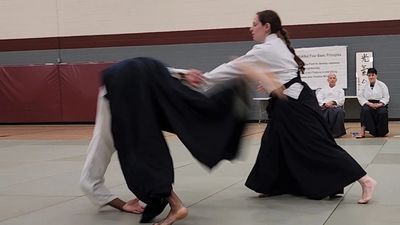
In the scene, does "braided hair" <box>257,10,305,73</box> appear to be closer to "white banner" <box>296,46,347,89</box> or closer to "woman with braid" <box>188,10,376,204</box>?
"woman with braid" <box>188,10,376,204</box>

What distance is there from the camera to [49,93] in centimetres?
1839

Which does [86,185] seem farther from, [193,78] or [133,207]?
[193,78]

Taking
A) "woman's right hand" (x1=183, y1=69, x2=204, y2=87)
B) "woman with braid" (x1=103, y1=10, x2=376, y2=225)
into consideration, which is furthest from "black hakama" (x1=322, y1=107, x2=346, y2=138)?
"woman's right hand" (x1=183, y1=69, x2=204, y2=87)

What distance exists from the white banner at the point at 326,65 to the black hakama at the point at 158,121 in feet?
38.1

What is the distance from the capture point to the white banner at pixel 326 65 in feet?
51.9

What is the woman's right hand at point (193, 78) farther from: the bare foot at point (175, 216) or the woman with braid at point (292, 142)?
the bare foot at point (175, 216)

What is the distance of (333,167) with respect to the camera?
204 inches

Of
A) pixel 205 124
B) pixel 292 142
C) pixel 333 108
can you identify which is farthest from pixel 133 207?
pixel 333 108

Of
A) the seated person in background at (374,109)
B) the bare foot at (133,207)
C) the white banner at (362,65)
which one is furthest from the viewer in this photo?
the white banner at (362,65)

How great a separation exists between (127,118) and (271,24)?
73.5 inches

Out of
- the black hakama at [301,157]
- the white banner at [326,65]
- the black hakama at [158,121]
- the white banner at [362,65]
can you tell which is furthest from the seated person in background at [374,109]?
the black hakama at [158,121]

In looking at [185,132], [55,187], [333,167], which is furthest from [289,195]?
[55,187]

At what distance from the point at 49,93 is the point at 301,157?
14.4m

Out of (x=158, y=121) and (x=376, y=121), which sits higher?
(x=158, y=121)
